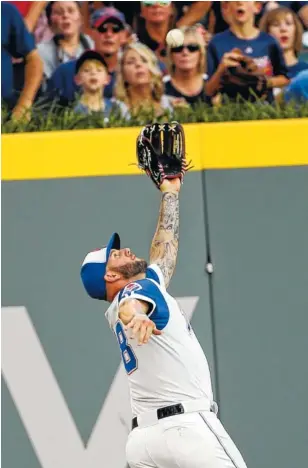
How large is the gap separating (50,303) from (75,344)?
26cm

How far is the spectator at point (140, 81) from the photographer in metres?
6.11

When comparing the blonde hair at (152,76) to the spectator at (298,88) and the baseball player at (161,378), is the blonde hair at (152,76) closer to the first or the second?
the spectator at (298,88)

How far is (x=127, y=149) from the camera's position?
19.0 ft

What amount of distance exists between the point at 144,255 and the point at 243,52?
1.37 m

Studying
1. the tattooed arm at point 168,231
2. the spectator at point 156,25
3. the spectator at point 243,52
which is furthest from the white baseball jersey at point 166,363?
the spectator at point 156,25

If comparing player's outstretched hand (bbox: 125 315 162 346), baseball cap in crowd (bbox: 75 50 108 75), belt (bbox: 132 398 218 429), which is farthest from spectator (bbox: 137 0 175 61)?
player's outstretched hand (bbox: 125 315 162 346)

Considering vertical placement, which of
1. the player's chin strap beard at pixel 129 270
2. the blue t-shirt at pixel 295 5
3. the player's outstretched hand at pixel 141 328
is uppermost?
the blue t-shirt at pixel 295 5

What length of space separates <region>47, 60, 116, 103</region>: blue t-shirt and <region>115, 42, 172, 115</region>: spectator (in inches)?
3.2

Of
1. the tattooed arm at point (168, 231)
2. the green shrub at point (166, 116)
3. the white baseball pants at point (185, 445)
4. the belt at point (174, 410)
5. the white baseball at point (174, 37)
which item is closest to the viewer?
the white baseball pants at point (185, 445)

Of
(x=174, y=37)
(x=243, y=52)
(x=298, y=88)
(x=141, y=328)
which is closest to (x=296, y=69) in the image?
(x=298, y=88)

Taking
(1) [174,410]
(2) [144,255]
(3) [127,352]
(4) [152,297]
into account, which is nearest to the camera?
(4) [152,297]

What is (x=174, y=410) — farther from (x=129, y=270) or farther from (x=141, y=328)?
(x=141, y=328)

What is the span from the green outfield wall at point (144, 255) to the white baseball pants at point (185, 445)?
1.46 metres

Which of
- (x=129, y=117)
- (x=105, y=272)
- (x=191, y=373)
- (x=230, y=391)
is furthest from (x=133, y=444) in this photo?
(x=129, y=117)
